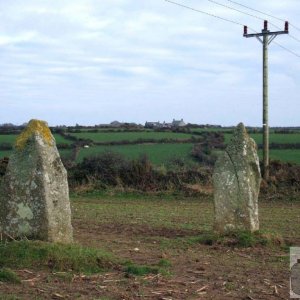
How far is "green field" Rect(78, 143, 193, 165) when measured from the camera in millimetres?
37331

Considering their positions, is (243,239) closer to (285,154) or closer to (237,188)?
(237,188)

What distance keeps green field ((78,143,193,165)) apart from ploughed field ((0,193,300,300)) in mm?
19144

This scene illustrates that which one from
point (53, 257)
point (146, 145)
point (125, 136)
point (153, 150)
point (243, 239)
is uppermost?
point (125, 136)

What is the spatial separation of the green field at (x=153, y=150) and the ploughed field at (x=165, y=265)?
19.1m

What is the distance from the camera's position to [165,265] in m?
9.40

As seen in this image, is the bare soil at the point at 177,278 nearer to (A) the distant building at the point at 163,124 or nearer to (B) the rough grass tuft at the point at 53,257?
(B) the rough grass tuft at the point at 53,257

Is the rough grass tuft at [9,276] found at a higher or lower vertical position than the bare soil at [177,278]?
higher

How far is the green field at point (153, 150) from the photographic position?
122ft

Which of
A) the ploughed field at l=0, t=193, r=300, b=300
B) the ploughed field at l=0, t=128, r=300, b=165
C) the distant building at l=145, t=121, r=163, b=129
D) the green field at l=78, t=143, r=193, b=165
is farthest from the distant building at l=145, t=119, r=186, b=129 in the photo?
the ploughed field at l=0, t=193, r=300, b=300

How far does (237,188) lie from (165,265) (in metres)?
4.29

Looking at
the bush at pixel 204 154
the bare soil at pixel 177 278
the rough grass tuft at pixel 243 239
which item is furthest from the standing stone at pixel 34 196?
the bush at pixel 204 154

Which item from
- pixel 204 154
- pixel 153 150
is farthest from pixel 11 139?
pixel 204 154

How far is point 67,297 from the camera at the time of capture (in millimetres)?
7203

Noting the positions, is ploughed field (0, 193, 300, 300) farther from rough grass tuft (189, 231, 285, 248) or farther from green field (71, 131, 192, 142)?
green field (71, 131, 192, 142)
